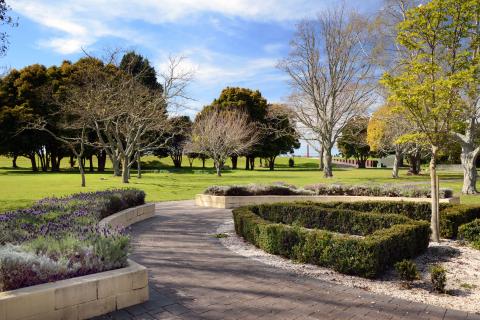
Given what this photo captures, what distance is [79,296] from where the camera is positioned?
4102mm

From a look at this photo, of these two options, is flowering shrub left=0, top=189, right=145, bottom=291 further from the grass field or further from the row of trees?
the row of trees

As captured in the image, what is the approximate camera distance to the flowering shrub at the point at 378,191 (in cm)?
1412

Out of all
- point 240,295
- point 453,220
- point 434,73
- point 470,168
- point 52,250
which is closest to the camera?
point 52,250

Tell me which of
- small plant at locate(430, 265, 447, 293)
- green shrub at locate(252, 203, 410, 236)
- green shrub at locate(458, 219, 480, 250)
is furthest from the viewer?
green shrub at locate(252, 203, 410, 236)

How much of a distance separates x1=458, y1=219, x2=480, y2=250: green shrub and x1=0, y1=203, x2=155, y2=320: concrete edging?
733 cm

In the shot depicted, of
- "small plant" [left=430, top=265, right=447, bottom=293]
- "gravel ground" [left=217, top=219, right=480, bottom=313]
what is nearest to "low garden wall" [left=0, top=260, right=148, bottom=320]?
"gravel ground" [left=217, top=219, right=480, bottom=313]

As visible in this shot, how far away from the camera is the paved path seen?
4.38 m

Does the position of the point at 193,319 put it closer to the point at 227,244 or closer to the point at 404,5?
the point at 227,244

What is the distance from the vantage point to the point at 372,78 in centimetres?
2902

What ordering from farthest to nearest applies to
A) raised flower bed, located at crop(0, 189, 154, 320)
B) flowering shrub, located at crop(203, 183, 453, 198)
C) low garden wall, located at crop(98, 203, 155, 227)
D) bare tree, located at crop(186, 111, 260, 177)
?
bare tree, located at crop(186, 111, 260, 177) < flowering shrub, located at crop(203, 183, 453, 198) < low garden wall, located at crop(98, 203, 155, 227) < raised flower bed, located at crop(0, 189, 154, 320)

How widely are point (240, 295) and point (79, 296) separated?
201 cm

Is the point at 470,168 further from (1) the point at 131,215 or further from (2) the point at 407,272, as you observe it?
(1) the point at 131,215

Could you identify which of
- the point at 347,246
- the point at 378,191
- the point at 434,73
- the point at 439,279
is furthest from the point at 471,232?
the point at 378,191

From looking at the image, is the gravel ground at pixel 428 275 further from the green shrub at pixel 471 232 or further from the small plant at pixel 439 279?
the green shrub at pixel 471 232
